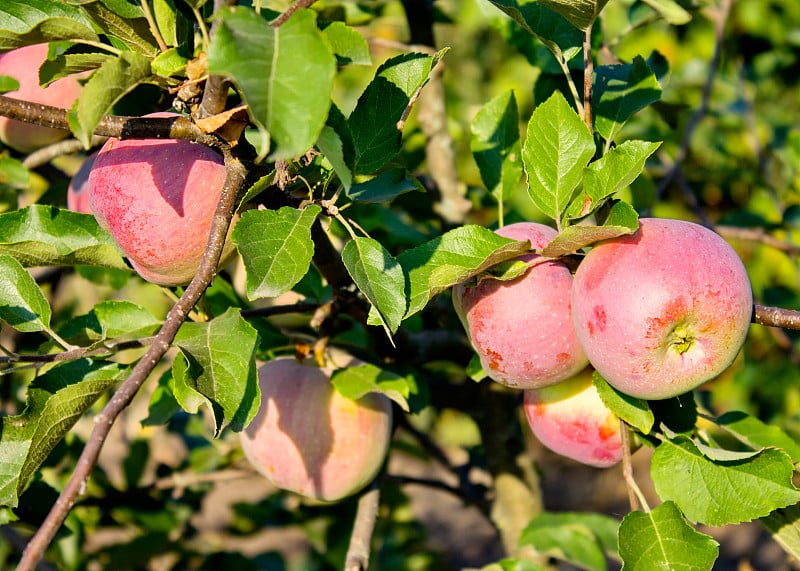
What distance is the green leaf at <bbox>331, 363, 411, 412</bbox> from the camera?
984mm

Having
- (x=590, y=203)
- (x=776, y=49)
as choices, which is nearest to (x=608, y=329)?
(x=590, y=203)

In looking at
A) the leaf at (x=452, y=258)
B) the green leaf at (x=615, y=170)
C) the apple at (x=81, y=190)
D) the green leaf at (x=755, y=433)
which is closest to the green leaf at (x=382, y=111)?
the leaf at (x=452, y=258)

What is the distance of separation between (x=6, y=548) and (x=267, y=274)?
1497 millimetres

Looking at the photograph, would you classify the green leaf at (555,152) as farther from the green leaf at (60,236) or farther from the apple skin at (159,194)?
the green leaf at (60,236)

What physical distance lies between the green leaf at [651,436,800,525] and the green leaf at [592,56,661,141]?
0.38 m

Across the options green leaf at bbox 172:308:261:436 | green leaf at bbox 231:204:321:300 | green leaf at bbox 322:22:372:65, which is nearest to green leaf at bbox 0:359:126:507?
green leaf at bbox 172:308:261:436

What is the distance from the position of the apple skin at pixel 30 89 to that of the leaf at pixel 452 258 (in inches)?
22.1

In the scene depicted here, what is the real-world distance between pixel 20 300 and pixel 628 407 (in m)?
0.70

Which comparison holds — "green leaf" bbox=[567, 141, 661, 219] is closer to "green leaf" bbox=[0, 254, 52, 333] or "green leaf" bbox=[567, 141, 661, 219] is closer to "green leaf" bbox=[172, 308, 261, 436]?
"green leaf" bbox=[172, 308, 261, 436]

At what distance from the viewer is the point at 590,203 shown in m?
0.87

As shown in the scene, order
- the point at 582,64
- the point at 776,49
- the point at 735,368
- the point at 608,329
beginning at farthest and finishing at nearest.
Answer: the point at 735,368 < the point at 776,49 < the point at 582,64 < the point at 608,329

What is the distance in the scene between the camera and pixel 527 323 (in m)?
0.85

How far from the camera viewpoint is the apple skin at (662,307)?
2.54 feet

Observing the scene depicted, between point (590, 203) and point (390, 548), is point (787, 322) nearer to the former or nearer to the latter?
point (590, 203)
